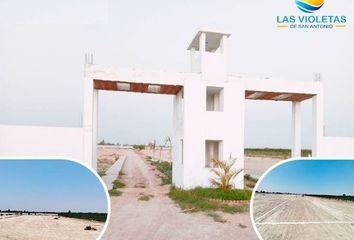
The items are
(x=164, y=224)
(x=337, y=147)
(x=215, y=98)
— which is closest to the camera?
(x=164, y=224)

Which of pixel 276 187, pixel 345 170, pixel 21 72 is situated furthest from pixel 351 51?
pixel 21 72

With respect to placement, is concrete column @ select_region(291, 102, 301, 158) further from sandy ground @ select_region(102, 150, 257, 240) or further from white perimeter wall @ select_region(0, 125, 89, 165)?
white perimeter wall @ select_region(0, 125, 89, 165)

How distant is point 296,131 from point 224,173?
2.72 m

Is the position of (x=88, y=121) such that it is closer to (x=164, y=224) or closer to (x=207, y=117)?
(x=207, y=117)

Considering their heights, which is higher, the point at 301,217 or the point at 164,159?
the point at 301,217

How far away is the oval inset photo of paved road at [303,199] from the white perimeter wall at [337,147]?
4.58 m

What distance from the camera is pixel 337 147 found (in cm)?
765

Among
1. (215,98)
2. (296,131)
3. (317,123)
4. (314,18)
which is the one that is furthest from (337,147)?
(314,18)

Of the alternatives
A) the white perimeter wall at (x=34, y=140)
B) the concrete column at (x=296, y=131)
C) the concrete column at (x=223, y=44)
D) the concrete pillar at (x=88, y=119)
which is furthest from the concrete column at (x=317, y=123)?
the white perimeter wall at (x=34, y=140)

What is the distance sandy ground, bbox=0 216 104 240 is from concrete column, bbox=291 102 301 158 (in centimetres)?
734

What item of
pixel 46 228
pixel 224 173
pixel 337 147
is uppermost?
pixel 337 147

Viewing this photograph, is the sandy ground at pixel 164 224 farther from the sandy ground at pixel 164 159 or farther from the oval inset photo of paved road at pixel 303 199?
the sandy ground at pixel 164 159

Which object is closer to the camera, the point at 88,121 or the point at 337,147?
the point at 88,121

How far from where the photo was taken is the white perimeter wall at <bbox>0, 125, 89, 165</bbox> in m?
5.89
